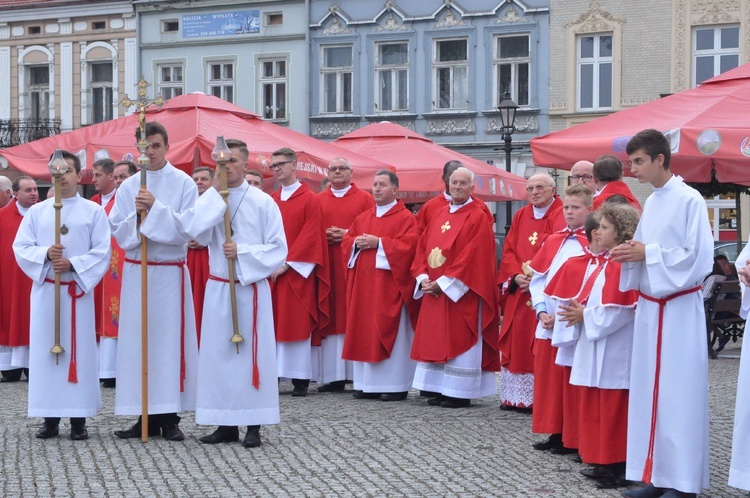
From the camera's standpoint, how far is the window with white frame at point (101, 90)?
34.0m

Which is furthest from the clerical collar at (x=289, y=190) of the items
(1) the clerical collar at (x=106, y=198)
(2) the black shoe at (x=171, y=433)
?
(2) the black shoe at (x=171, y=433)

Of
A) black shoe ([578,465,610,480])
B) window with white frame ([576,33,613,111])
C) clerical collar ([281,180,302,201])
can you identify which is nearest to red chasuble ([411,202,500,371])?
clerical collar ([281,180,302,201])

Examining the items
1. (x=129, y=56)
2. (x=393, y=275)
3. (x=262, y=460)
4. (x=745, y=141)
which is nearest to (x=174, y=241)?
(x=262, y=460)

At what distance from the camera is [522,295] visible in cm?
1005

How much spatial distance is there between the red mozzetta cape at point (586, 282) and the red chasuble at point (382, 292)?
3443 mm

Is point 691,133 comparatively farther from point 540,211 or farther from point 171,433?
point 171,433

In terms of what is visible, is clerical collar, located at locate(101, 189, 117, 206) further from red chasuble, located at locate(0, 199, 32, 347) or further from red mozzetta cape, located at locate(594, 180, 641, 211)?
red mozzetta cape, located at locate(594, 180, 641, 211)

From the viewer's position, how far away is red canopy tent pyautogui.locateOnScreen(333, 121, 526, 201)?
54.4ft

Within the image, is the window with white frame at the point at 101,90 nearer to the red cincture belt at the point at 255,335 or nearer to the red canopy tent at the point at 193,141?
the red canopy tent at the point at 193,141

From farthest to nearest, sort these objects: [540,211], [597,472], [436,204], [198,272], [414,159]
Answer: [414,159], [436,204], [198,272], [540,211], [597,472]

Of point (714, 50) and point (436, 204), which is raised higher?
point (714, 50)

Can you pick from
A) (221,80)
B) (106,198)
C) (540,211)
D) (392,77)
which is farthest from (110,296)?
(221,80)

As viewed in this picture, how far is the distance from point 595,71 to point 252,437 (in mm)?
21728

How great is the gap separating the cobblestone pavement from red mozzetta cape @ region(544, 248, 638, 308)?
1031 mm
